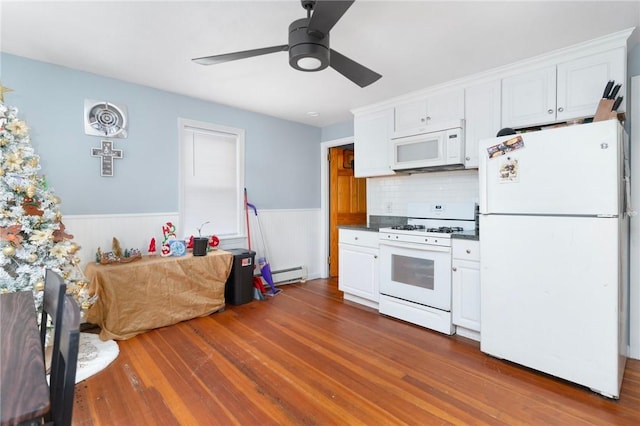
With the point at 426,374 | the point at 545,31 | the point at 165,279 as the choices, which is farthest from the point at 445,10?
the point at 165,279

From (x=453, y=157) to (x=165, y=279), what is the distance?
3.05 metres

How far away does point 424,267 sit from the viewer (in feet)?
9.95

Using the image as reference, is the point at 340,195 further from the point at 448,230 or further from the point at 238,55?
the point at 238,55

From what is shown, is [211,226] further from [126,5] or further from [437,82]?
[437,82]

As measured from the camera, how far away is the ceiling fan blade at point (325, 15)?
4.51 ft

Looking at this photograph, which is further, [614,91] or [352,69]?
[614,91]

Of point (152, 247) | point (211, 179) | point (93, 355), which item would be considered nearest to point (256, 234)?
point (211, 179)

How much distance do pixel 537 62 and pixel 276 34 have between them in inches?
85.4

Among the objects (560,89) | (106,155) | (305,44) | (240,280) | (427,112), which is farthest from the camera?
(240,280)

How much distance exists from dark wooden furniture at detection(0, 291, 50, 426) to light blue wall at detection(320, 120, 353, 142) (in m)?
4.07

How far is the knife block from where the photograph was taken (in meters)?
2.13

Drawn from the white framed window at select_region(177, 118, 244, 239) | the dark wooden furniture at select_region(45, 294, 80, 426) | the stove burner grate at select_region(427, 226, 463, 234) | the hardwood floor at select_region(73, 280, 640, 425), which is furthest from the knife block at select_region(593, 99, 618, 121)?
the white framed window at select_region(177, 118, 244, 239)

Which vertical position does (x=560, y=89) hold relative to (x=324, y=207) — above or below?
above

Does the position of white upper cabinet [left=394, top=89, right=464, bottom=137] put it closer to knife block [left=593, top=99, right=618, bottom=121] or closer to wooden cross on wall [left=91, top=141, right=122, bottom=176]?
knife block [left=593, top=99, right=618, bottom=121]
